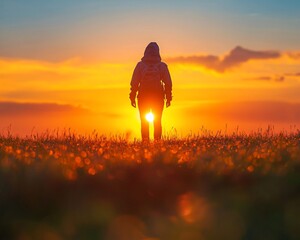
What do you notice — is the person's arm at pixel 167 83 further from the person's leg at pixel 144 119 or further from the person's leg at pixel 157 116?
the person's leg at pixel 144 119

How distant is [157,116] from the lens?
20.7 meters

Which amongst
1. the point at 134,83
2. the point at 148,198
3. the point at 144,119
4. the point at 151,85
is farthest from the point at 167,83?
the point at 148,198

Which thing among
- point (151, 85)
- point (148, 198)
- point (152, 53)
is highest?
point (152, 53)

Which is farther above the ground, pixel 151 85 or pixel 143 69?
pixel 143 69

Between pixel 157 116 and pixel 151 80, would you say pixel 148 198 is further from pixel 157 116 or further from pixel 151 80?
pixel 157 116

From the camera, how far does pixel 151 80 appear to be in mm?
20375

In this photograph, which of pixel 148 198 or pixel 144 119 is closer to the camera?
pixel 148 198

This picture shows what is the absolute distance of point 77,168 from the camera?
32.4 feet

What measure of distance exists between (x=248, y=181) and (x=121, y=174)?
2055 millimetres

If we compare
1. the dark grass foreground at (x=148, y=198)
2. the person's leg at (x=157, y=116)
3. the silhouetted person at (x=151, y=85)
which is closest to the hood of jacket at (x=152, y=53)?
the silhouetted person at (x=151, y=85)

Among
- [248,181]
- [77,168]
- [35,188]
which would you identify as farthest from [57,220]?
[248,181]

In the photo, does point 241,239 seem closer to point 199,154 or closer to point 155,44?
point 199,154

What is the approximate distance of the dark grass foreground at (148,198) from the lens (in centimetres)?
857

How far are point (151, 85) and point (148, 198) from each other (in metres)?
11.1
